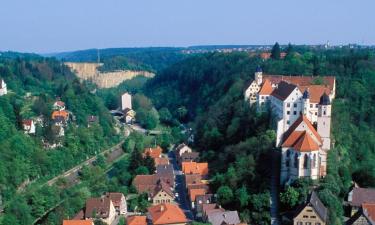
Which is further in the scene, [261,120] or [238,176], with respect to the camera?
[261,120]

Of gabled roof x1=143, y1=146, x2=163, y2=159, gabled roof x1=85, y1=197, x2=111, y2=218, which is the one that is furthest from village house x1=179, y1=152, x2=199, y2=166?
gabled roof x1=85, y1=197, x2=111, y2=218

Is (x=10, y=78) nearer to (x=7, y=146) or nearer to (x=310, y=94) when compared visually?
(x=7, y=146)

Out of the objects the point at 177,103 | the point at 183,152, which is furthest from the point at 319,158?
the point at 177,103

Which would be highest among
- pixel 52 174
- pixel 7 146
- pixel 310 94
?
pixel 310 94

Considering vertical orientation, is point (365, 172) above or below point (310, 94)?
below

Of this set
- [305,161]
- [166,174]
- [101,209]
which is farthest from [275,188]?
[101,209]

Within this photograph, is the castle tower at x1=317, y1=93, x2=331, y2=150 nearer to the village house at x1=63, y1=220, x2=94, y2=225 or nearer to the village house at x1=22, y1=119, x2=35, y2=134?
the village house at x1=63, y1=220, x2=94, y2=225

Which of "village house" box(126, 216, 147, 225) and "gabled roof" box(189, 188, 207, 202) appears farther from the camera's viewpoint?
"gabled roof" box(189, 188, 207, 202)
